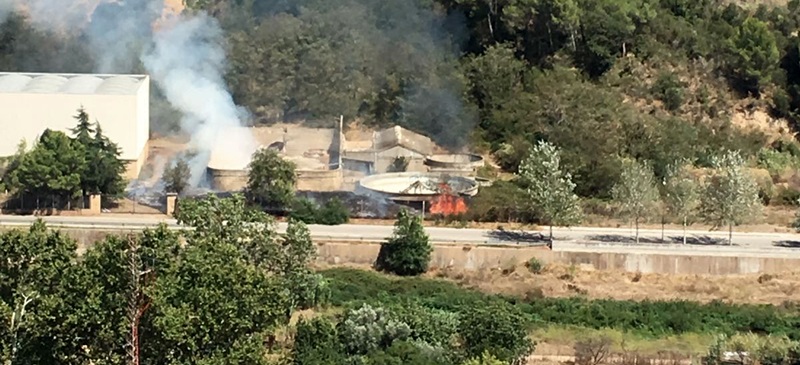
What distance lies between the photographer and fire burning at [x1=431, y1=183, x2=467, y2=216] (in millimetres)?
38094

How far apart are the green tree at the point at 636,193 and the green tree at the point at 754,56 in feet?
47.7

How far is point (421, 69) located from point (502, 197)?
37.3 feet

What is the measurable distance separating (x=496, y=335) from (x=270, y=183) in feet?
42.1

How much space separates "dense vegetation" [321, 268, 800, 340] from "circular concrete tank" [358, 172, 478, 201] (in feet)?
18.5

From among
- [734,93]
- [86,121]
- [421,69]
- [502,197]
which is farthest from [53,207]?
[734,93]

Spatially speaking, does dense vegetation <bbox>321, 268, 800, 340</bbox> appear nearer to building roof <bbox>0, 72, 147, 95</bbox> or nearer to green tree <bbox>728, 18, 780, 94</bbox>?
building roof <bbox>0, 72, 147, 95</bbox>

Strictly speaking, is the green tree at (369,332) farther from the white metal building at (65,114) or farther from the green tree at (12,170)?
the white metal building at (65,114)

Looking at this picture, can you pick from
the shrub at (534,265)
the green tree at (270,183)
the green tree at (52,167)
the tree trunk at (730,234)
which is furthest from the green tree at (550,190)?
the green tree at (52,167)

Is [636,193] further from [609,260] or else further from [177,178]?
[177,178]

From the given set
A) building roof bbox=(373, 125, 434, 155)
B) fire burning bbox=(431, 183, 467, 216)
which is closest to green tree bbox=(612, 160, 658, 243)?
fire burning bbox=(431, 183, 467, 216)

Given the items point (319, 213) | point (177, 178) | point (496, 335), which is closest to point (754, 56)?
point (319, 213)

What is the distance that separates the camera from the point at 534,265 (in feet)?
112

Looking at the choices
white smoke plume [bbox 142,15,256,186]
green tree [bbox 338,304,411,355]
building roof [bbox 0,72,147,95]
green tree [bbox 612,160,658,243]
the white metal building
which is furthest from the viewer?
white smoke plume [bbox 142,15,256,186]

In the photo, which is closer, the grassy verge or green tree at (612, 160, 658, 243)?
the grassy verge
